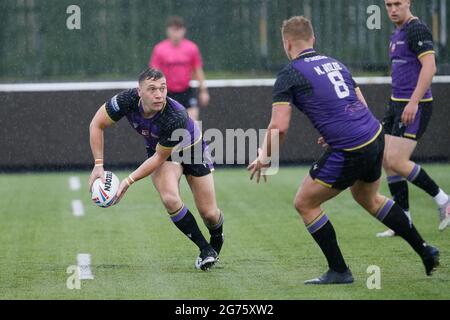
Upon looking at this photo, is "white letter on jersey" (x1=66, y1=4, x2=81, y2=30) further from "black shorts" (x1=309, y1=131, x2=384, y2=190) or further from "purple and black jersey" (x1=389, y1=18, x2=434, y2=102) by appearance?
"black shorts" (x1=309, y1=131, x2=384, y2=190)

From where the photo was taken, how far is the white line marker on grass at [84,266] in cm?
862

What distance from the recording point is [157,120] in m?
8.64

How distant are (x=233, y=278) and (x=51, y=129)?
9708mm

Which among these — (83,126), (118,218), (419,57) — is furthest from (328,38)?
(419,57)

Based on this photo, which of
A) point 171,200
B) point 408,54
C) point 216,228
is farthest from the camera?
point 408,54

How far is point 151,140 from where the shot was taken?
891 cm

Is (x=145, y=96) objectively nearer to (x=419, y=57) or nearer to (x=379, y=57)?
(x=419, y=57)

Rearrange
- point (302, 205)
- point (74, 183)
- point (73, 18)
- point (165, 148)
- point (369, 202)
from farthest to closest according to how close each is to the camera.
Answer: point (73, 18), point (74, 183), point (165, 148), point (369, 202), point (302, 205)

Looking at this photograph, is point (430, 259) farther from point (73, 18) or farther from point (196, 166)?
point (73, 18)

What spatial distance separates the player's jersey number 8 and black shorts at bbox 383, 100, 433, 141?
2.62 meters

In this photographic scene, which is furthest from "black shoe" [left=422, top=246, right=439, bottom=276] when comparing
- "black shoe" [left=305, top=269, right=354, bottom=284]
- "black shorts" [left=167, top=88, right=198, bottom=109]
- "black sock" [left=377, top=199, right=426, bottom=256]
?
"black shorts" [left=167, top=88, right=198, bottom=109]

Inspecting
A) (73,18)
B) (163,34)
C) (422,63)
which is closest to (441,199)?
(422,63)

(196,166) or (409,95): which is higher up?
(409,95)

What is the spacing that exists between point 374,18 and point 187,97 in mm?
3261
